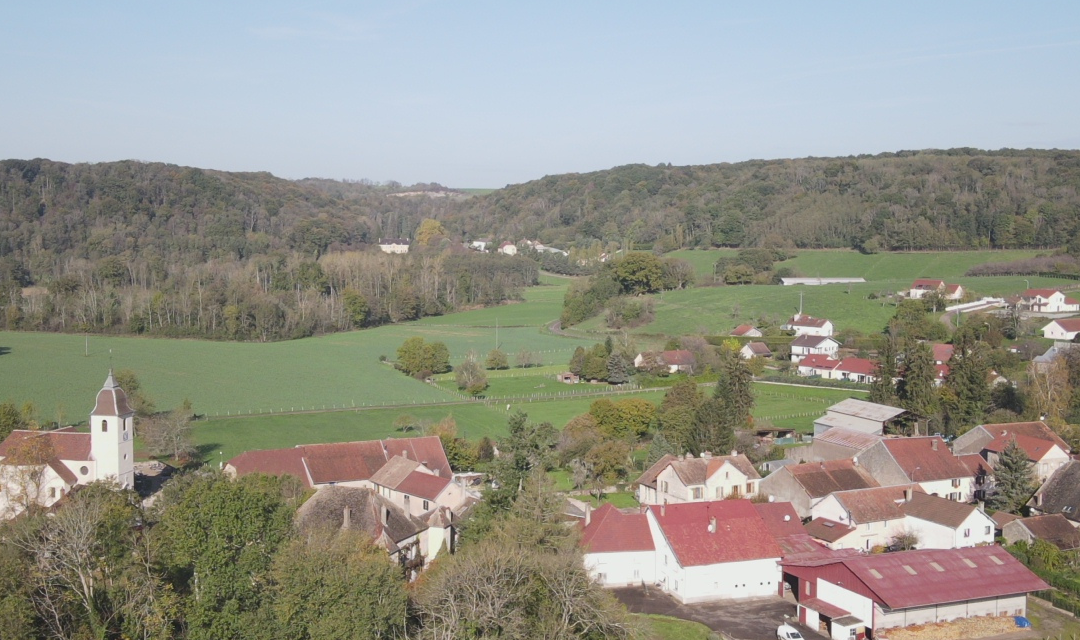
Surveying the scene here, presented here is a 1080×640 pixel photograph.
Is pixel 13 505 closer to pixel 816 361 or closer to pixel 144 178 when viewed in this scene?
pixel 816 361

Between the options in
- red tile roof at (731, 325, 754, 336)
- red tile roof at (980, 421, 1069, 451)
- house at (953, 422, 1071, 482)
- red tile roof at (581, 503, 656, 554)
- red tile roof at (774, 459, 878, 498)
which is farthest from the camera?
red tile roof at (731, 325, 754, 336)

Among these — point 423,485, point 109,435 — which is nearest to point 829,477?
point 423,485

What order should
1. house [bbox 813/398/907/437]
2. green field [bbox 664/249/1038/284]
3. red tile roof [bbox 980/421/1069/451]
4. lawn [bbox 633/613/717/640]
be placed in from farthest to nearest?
1. green field [bbox 664/249/1038/284]
2. house [bbox 813/398/907/437]
3. red tile roof [bbox 980/421/1069/451]
4. lawn [bbox 633/613/717/640]

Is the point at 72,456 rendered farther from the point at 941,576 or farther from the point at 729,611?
the point at 941,576

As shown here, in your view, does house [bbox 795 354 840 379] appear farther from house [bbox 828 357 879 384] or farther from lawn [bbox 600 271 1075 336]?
lawn [bbox 600 271 1075 336]

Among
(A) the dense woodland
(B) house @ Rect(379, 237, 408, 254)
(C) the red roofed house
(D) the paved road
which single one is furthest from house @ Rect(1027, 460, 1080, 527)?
(B) house @ Rect(379, 237, 408, 254)

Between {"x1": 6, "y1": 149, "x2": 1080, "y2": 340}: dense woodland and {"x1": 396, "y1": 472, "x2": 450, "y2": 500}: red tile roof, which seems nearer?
{"x1": 396, "y1": 472, "x2": 450, "y2": 500}: red tile roof

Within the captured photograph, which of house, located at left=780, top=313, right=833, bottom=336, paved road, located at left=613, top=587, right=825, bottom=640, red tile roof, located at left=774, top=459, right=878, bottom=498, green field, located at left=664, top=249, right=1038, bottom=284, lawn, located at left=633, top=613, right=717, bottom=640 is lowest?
paved road, located at left=613, top=587, right=825, bottom=640
